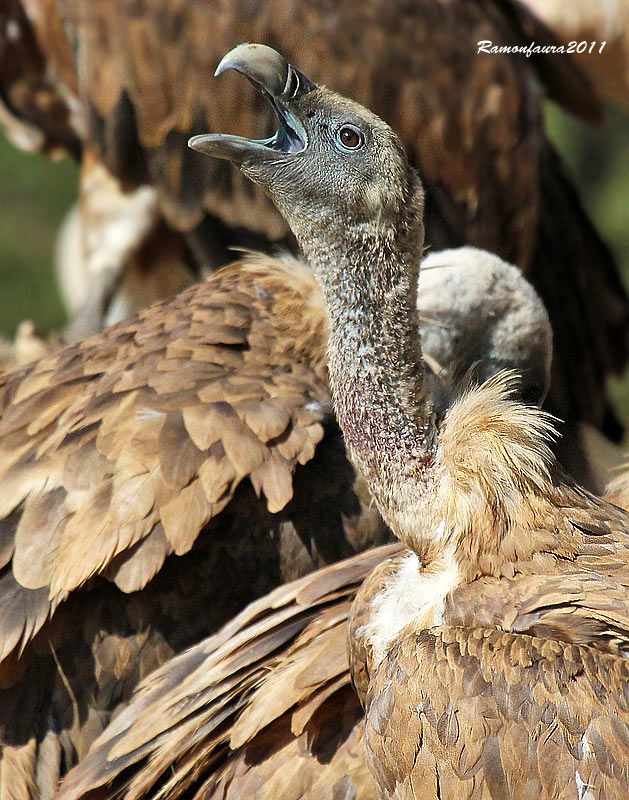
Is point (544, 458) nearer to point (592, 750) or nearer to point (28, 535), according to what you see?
point (592, 750)

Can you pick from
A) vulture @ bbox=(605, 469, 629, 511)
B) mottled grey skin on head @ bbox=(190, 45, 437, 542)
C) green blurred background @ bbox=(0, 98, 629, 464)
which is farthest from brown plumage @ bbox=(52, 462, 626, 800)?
green blurred background @ bbox=(0, 98, 629, 464)

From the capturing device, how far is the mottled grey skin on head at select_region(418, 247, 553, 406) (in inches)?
94.8

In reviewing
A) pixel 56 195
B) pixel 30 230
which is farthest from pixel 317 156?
pixel 56 195

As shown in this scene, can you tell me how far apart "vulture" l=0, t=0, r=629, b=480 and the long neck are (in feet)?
6.03

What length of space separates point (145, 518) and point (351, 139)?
73 centimetres

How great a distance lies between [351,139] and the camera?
1.83 m

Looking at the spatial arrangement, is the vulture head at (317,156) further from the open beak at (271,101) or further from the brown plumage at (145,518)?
the brown plumage at (145,518)

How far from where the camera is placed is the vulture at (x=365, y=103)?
12.6 ft

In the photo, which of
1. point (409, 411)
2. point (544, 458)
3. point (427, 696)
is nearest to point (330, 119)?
point (409, 411)

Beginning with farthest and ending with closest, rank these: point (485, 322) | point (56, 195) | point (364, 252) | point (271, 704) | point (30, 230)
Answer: point (56, 195) → point (30, 230) → point (485, 322) → point (271, 704) → point (364, 252)
